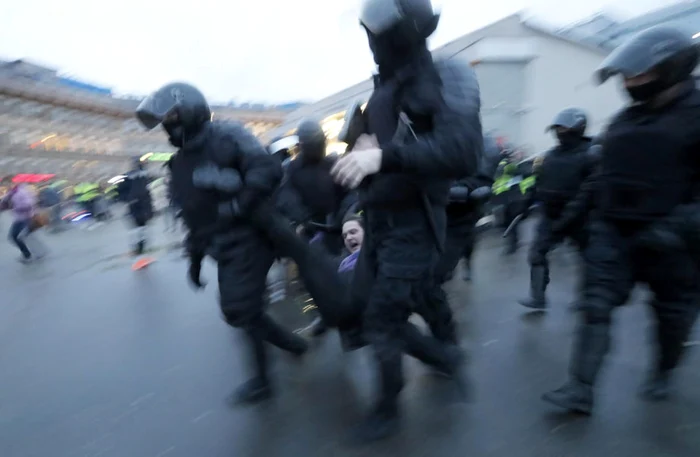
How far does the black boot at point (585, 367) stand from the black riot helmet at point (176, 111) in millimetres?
2280

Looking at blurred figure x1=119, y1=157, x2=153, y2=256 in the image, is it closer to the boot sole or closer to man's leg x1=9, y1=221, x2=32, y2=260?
man's leg x1=9, y1=221, x2=32, y2=260

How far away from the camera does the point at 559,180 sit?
4.42 m

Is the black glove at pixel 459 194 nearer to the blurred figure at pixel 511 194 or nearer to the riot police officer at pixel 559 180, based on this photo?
the riot police officer at pixel 559 180

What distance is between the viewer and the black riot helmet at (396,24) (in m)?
2.19

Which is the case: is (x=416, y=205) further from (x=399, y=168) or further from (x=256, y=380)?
(x=256, y=380)

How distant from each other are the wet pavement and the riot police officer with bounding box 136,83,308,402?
0.66 meters

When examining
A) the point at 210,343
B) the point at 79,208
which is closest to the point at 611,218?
the point at 210,343

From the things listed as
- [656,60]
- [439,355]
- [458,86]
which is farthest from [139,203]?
[656,60]

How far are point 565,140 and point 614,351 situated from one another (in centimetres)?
171

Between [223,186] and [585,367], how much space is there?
6.67 ft

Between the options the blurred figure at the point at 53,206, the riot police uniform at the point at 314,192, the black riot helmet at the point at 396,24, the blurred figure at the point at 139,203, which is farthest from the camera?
the blurred figure at the point at 53,206

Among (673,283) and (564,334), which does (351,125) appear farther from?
(564,334)

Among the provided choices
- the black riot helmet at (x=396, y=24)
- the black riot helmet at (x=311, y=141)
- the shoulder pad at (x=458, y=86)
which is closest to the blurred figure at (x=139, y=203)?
the black riot helmet at (x=311, y=141)

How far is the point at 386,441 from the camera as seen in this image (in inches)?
106
